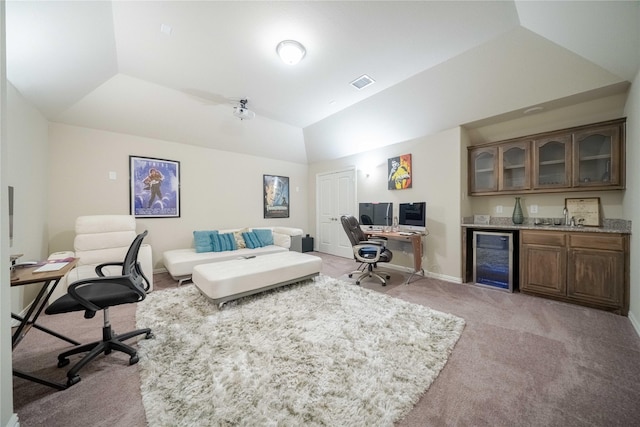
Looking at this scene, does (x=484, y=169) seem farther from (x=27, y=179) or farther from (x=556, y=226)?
(x=27, y=179)

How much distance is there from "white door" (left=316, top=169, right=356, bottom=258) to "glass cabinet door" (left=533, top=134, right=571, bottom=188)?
313 cm

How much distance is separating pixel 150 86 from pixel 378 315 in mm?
4393

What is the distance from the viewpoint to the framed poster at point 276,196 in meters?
5.77

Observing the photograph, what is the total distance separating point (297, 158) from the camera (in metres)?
6.13

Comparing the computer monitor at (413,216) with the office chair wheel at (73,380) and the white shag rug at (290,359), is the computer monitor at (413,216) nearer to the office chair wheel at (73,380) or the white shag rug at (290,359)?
the white shag rug at (290,359)

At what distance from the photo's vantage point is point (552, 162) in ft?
10.1

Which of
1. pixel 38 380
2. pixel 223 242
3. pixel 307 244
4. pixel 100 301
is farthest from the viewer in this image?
pixel 307 244

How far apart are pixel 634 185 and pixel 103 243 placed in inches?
258

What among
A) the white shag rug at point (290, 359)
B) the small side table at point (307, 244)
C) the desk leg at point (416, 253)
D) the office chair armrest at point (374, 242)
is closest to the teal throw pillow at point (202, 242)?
the white shag rug at point (290, 359)

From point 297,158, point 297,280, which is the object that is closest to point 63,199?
point 297,280

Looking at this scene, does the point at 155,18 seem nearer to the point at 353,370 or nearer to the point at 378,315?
the point at 353,370

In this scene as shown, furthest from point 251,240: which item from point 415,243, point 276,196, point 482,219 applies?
point 482,219

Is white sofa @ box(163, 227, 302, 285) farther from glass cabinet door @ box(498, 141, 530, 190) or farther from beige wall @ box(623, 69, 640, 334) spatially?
beige wall @ box(623, 69, 640, 334)

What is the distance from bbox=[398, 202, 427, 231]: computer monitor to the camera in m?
3.82
